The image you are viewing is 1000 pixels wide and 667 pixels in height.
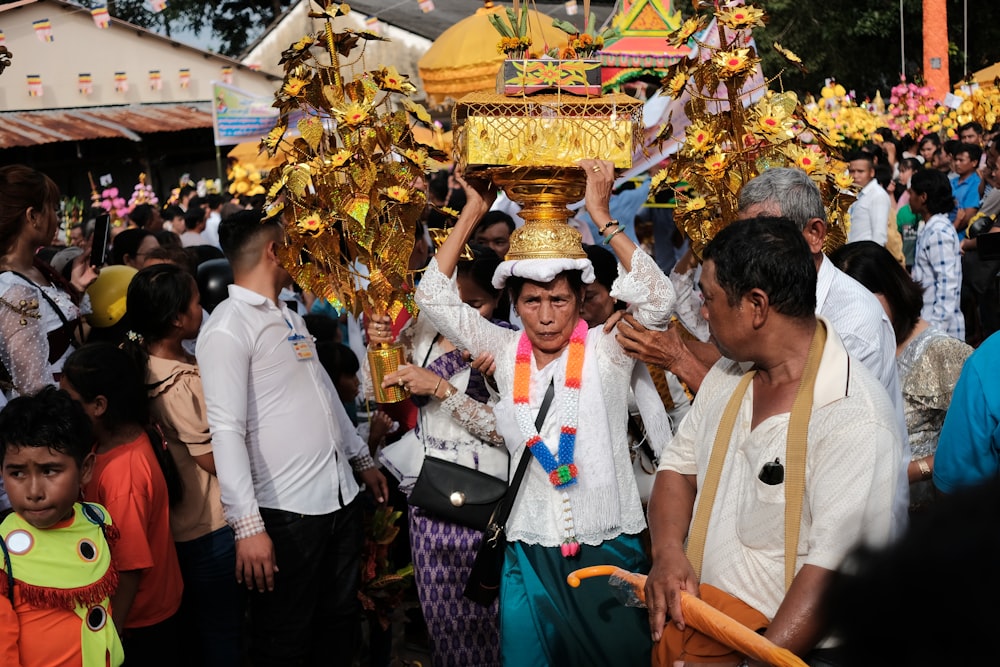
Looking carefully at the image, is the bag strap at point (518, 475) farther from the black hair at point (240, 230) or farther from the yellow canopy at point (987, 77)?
the yellow canopy at point (987, 77)

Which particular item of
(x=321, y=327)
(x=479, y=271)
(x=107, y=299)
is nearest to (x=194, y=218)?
(x=321, y=327)

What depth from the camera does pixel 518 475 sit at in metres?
3.52

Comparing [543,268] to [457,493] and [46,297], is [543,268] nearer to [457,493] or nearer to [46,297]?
[457,493]

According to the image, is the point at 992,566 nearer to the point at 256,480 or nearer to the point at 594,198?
the point at 594,198

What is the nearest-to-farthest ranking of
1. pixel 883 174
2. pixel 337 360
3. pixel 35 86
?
pixel 337 360, pixel 883 174, pixel 35 86

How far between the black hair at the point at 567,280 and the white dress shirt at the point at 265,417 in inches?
34.0

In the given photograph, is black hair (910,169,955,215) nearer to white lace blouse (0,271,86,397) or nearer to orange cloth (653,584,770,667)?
orange cloth (653,584,770,667)

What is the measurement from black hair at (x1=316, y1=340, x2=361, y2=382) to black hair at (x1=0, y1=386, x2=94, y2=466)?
2.12m

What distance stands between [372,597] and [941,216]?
221 inches

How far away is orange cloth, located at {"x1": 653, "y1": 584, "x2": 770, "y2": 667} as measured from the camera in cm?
246

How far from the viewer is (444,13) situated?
29.7 m

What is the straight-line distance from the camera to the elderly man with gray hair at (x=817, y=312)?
10.7 ft

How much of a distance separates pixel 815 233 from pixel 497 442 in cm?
139

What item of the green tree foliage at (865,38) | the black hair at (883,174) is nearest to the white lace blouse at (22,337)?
the black hair at (883,174)
